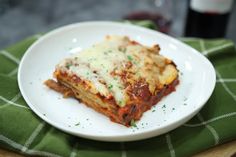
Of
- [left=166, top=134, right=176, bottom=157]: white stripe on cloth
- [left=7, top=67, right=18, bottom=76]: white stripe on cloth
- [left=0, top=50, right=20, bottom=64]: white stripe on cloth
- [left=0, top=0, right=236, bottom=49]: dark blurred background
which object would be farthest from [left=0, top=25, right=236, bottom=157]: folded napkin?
[left=0, top=0, right=236, bottom=49]: dark blurred background

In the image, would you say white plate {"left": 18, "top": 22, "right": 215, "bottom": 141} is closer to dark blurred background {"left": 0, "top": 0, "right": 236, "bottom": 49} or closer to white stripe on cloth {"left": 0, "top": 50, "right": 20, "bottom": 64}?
white stripe on cloth {"left": 0, "top": 50, "right": 20, "bottom": 64}

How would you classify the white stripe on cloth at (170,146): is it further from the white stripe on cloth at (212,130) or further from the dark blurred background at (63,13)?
the dark blurred background at (63,13)

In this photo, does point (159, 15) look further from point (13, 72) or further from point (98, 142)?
point (98, 142)

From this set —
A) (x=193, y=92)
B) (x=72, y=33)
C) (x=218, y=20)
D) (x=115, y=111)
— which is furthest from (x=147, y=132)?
(x=218, y=20)

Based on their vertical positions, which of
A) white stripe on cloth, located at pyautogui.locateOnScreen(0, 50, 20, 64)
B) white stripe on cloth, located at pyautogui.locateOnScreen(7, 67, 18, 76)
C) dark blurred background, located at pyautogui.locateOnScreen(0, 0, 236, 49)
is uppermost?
white stripe on cloth, located at pyautogui.locateOnScreen(0, 50, 20, 64)

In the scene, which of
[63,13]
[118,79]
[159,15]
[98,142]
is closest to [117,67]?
[118,79]

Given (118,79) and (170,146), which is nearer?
(170,146)

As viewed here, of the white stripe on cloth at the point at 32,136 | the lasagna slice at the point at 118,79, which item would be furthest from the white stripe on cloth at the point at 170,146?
the white stripe on cloth at the point at 32,136
